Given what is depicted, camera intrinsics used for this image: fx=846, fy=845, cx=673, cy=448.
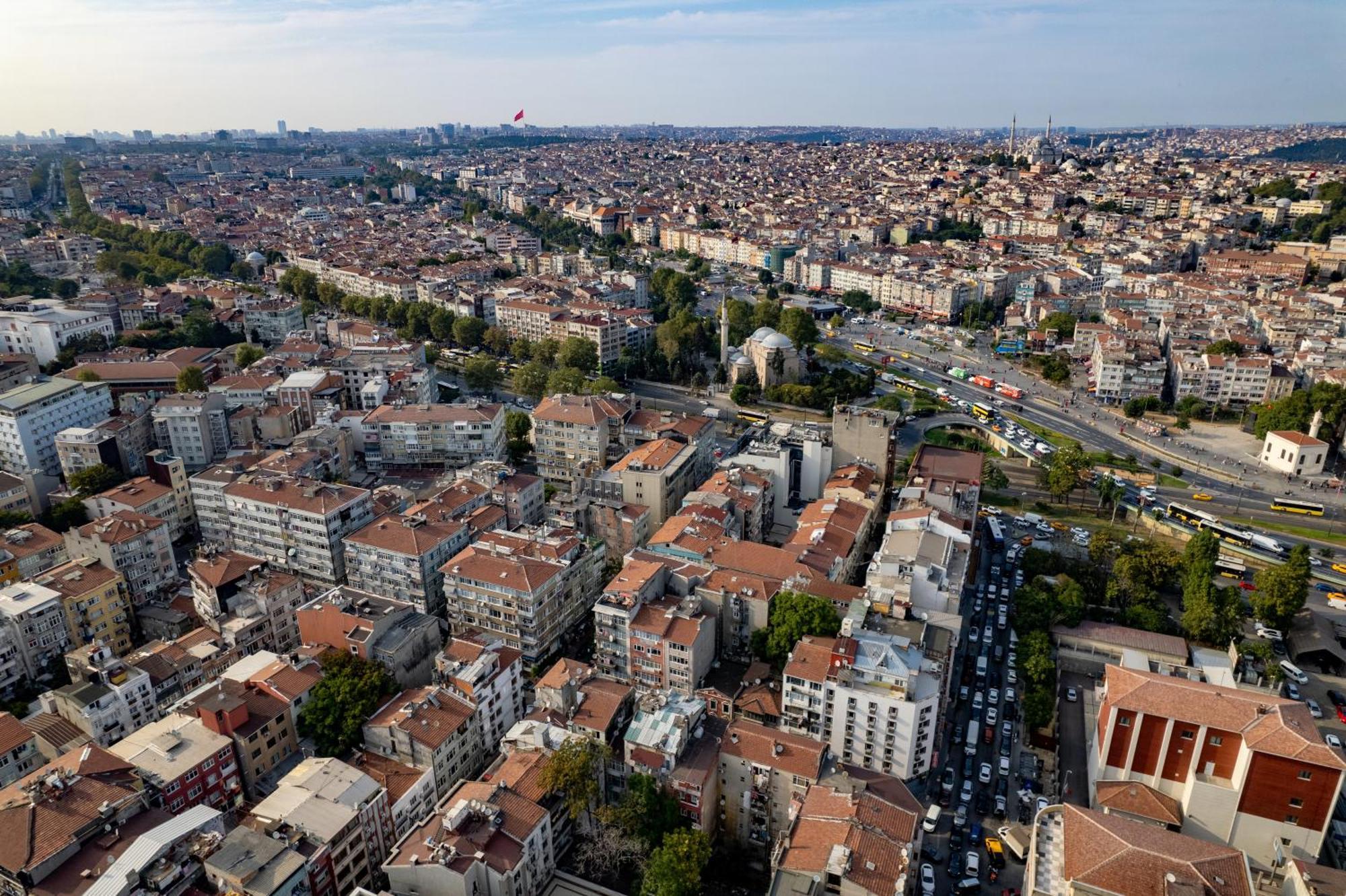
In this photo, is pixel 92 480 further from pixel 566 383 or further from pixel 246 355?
pixel 566 383

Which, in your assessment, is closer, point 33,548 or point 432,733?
point 432,733

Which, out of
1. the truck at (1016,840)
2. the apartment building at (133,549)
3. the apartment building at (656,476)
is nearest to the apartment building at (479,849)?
the truck at (1016,840)

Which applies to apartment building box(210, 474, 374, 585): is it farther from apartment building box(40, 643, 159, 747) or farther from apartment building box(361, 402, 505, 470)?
apartment building box(40, 643, 159, 747)

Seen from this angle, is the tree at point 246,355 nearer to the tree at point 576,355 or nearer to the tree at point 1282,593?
the tree at point 576,355

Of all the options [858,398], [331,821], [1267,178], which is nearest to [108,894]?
[331,821]

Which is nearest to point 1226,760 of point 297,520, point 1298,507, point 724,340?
point 1298,507

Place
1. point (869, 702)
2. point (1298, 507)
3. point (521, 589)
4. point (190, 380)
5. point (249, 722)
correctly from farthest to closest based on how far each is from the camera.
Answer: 1. point (190, 380)
2. point (1298, 507)
3. point (521, 589)
4. point (869, 702)
5. point (249, 722)

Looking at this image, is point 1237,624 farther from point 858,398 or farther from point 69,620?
point 69,620

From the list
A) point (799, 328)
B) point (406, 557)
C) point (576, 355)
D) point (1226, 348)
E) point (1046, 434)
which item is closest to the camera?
point (406, 557)
